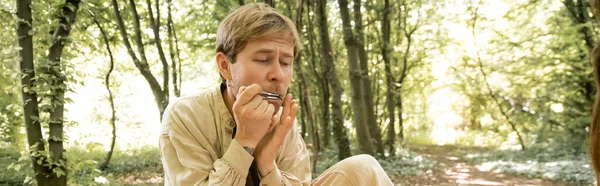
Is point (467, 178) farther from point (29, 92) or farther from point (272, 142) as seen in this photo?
point (272, 142)

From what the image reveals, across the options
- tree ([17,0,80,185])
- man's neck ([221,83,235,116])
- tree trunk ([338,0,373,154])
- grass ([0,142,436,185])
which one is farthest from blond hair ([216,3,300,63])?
Result: tree trunk ([338,0,373,154])

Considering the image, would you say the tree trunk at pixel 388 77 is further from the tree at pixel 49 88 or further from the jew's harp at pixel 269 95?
the jew's harp at pixel 269 95

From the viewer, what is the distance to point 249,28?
164 centimetres

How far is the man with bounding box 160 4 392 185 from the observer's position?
1526 mm

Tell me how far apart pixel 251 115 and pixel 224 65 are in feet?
1.16

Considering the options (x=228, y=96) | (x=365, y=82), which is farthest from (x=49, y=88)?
(x=365, y=82)

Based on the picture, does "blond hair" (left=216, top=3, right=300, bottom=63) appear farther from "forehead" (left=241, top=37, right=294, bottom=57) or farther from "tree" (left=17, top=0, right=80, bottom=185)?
"tree" (left=17, top=0, right=80, bottom=185)

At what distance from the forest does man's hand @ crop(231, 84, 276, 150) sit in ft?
9.69

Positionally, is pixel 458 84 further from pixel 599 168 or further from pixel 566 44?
pixel 599 168

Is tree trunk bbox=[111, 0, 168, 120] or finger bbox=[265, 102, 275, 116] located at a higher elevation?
tree trunk bbox=[111, 0, 168, 120]

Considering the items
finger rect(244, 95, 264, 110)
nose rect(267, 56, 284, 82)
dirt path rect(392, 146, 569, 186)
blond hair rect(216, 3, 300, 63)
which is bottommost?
dirt path rect(392, 146, 569, 186)

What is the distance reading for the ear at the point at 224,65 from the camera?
5.63ft

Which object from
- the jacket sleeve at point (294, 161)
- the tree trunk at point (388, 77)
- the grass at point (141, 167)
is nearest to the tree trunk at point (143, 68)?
the grass at point (141, 167)

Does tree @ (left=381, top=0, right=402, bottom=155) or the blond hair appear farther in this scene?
tree @ (left=381, top=0, right=402, bottom=155)
